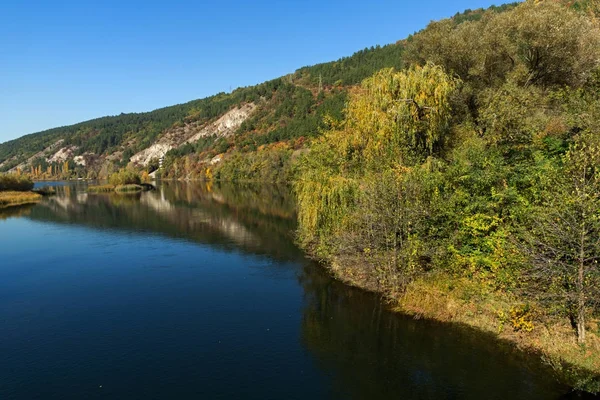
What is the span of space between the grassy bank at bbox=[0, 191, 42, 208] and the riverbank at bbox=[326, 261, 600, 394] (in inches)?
3964

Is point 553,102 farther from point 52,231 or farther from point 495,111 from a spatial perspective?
point 52,231

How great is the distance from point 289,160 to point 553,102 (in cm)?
10038

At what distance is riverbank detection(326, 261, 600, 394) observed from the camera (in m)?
15.8

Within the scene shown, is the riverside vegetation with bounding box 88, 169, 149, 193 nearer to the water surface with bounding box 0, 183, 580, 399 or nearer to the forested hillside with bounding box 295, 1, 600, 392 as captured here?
the water surface with bounding box 0, 183, 580, 399

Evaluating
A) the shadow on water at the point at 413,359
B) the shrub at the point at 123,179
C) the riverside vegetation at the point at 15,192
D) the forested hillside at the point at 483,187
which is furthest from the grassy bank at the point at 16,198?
the shadow on water at the point at 413,359

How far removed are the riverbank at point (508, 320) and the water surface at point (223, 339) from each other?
26.5 inches

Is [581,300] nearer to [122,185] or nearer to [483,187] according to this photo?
[483,187]

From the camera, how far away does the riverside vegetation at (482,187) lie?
53.8ft

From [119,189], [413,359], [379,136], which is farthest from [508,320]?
[119,189]

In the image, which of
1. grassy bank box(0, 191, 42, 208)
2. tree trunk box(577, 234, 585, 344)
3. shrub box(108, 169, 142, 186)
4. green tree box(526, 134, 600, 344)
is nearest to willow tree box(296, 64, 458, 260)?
green tree box(526, 134, 600, 344)

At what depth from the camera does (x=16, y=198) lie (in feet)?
314

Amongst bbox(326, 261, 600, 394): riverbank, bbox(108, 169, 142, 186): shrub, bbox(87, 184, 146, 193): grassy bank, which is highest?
bbox(108, 169, 142, 186): shrub

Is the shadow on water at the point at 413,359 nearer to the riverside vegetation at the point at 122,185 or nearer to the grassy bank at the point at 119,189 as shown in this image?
the grassy bank at the point at 119,189

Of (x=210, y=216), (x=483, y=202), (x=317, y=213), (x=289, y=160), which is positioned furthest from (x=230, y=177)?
(x=483, y=202)
